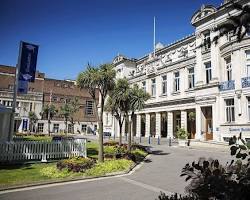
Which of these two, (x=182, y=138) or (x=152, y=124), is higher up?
(x=152, y=124)

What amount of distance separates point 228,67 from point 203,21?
704 cm

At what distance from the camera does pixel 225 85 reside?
86.5 feet

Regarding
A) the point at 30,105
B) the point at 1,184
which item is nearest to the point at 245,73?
the point at 1,184

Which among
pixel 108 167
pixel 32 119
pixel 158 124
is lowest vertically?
pixel 108 167

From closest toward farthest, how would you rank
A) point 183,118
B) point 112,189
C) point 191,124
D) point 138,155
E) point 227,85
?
point 112,189 < point 138,155 < point 227,85 < point 183,118 < point 191,124

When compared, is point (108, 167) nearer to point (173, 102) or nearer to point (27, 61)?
point (27, 61)

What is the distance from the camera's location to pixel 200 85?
29.7m

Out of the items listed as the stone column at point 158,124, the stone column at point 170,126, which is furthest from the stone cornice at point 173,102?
the stone column at point 170,126

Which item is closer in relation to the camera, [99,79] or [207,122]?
[99,79]

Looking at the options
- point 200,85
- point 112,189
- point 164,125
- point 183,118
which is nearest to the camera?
point 112,189

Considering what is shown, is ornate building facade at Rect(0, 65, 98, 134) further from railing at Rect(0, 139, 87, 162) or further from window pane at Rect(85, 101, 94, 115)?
railing at Rect(0, 139, 87, 162)

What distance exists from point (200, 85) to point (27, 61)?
20410 millimetres

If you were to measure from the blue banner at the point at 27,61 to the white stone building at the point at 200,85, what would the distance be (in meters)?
12.3

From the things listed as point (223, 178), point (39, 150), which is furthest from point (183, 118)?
point (223, 178)
